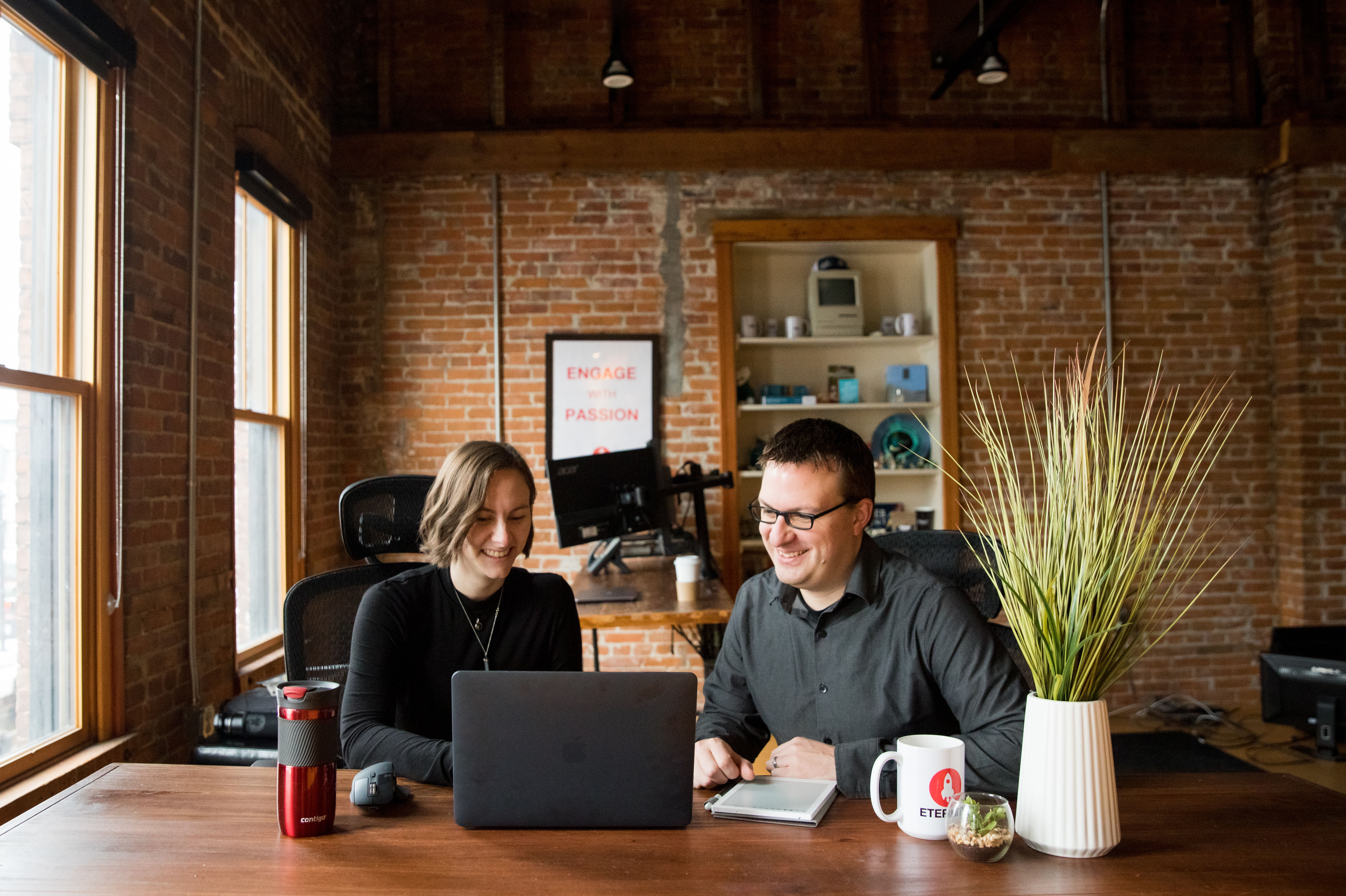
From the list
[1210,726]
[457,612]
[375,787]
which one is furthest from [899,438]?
[375,787]

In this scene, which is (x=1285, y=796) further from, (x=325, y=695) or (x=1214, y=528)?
(x=1214, y=528)

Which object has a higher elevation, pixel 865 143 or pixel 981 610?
pixel 865 143

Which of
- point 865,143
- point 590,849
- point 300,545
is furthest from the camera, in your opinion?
point 865,143

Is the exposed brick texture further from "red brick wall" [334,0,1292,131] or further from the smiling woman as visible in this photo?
the smiling woman

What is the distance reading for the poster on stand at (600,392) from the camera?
5.07 meters

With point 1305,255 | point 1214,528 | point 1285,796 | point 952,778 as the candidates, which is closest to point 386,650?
point 952,778

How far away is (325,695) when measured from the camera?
Result: 1386 millimetres

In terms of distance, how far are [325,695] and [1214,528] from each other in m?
5.17

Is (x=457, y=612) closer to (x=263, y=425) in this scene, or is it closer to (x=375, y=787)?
(x=375, y=787)

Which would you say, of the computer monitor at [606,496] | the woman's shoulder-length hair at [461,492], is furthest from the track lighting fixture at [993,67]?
the woman's shoulder-length hair at [461,492]

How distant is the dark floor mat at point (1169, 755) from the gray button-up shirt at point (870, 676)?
2.75 m

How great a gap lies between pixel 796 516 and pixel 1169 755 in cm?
360

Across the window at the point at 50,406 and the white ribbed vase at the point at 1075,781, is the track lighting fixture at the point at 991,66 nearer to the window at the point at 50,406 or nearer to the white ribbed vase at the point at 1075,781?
the window at the point at 50,406

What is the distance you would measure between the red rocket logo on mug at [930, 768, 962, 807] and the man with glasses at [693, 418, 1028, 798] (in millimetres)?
269
